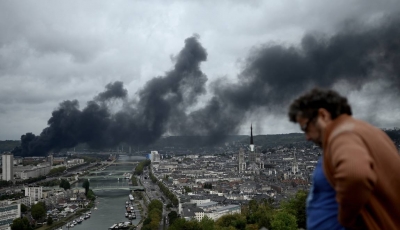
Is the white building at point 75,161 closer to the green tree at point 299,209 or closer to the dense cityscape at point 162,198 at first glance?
the dense cityscape at point 162,198

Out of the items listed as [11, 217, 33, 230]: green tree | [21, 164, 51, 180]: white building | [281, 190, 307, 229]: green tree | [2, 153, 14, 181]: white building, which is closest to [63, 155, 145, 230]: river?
[11, 217, 33, 230]: green tree

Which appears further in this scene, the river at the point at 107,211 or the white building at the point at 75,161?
the white building at the point at 75,161

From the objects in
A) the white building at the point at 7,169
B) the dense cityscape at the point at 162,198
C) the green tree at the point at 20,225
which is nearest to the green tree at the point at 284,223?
the dense cityscape at the point at 162,198

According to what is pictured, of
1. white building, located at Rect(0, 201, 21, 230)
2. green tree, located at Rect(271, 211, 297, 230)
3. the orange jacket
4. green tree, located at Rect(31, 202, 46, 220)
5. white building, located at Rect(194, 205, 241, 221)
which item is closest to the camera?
the orange jacket

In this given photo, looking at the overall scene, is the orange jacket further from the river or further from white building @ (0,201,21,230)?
white building @ (0,201,21,230)

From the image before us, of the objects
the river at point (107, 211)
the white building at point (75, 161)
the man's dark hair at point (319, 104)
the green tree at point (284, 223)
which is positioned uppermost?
the man's dark hair at point (319, 104)

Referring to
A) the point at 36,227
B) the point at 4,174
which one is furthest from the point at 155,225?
the point at 4,174

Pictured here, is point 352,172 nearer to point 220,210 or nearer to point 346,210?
point 346,210
